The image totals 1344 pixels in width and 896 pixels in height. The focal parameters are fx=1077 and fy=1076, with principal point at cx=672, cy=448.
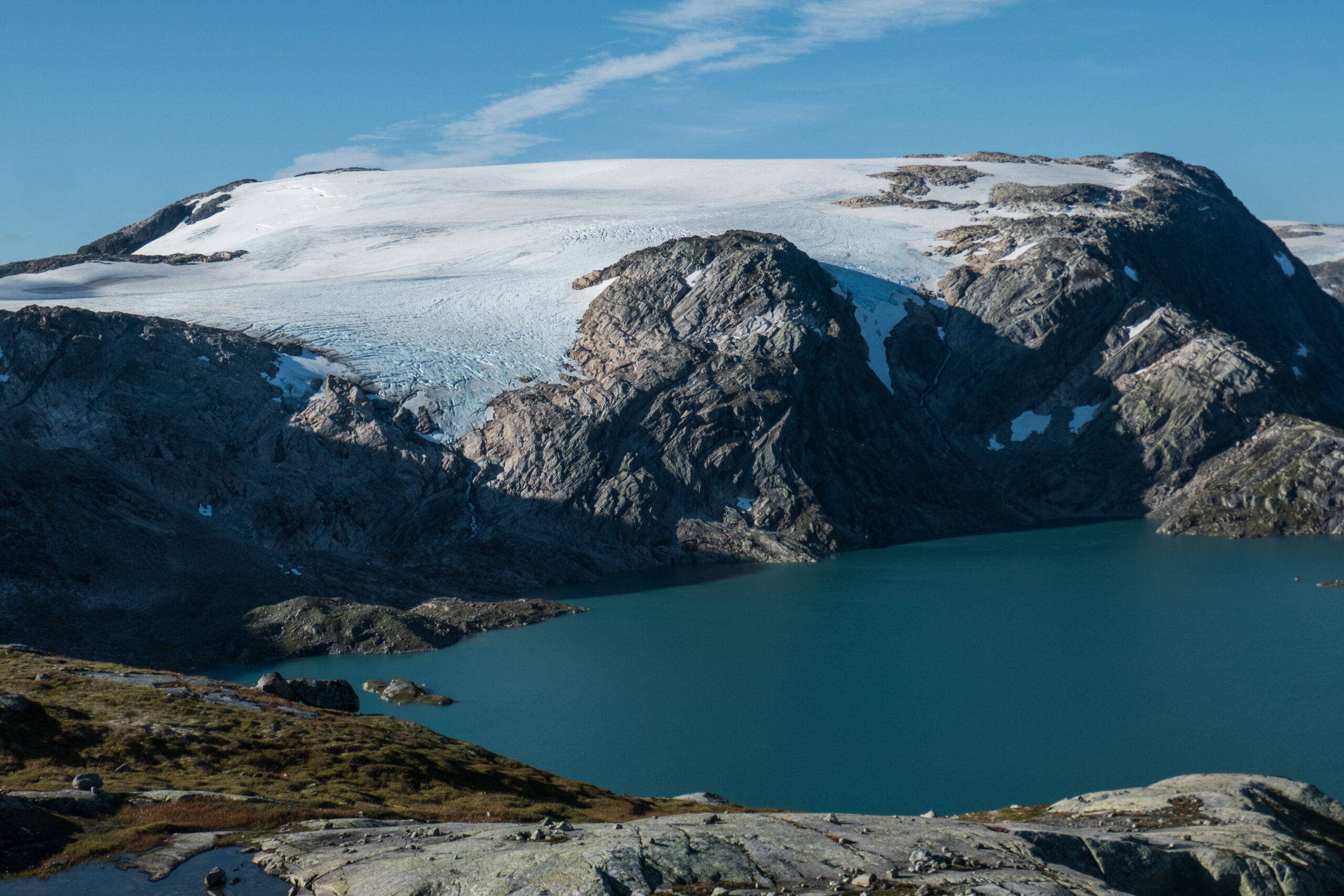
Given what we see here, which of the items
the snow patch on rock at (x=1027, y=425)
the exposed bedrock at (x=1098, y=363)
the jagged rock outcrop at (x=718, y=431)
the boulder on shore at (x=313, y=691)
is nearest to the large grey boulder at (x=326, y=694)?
the boulder on shore at (x=313, y=691)

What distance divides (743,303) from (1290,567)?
226 feet

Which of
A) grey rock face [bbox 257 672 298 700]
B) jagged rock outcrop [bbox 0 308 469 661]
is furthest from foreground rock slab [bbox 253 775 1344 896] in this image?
jagged rock outcrop [bbox 0 308 469 661]

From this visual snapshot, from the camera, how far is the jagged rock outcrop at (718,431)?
118188 millimetres

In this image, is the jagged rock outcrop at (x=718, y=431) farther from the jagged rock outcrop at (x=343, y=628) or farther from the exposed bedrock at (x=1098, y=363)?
the jagged rock outcrop at (x=343, y=628)

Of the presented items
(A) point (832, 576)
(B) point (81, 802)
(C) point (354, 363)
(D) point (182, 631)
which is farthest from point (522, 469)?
(B) point (81, 802)

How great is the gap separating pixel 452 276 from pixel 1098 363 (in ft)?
304

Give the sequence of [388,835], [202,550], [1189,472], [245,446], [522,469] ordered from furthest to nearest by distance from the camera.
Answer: [1189,472]
[522,469]
[245,446]
[202,550]
[388,835]

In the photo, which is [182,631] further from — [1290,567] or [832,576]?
[1290,567]

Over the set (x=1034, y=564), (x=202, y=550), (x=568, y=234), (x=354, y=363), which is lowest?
(x=1034, y=564)

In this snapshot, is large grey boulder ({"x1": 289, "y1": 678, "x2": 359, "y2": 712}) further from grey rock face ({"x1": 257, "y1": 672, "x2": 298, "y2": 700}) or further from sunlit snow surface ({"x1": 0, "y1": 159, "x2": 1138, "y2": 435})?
sunlit snow surface ({"x1": 0, "y1": 159, "x2": 1138, "y2": 435})

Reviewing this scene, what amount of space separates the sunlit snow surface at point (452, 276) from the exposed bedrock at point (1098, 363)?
9921 mm

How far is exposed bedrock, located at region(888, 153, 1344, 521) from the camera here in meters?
138

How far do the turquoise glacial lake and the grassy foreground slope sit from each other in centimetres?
1150

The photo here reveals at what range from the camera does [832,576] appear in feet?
349
